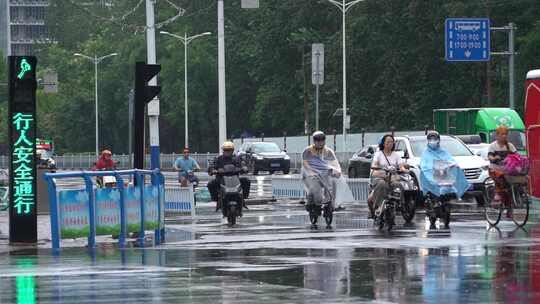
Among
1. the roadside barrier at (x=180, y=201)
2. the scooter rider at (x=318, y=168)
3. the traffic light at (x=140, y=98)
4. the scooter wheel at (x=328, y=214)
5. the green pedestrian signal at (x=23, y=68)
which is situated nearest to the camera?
the green pedestrian signal at (x=23, y=68)

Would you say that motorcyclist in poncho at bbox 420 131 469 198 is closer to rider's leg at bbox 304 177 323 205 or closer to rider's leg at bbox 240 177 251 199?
rider's leg at bbox 304 177 323 205

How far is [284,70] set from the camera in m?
105

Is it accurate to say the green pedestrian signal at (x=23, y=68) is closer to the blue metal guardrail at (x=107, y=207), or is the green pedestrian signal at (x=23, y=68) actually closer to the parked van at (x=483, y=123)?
the blue metal guardrail at (x=107, y=207)

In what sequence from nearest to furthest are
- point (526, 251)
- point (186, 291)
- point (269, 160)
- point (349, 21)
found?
1. point (186, 291)
2. point (526, 251)
3. point (269, 160)
4. point (349, 21)

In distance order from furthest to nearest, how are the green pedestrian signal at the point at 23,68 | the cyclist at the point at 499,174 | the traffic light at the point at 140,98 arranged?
the cyclist at the point at 499,174 → the traffic light at the point at 140,98 → the green pedestrian signal at the point at 23,68

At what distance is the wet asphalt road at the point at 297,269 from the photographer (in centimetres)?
1362

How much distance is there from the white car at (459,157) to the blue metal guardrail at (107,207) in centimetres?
1224

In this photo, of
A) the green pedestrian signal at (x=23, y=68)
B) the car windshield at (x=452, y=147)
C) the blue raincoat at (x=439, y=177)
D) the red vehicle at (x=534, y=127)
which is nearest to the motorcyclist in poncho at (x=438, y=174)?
the blue raincoat at (x=439, y=177)

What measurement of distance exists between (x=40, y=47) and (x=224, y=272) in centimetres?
15824

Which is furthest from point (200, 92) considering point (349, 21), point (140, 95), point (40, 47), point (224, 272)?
point (224, 272)

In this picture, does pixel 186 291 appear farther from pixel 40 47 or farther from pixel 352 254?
pixel 40 47

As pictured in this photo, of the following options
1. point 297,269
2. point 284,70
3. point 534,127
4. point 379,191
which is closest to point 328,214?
point 379,191

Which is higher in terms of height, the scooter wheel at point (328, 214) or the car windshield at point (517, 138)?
the car windshield at point (517, 138)

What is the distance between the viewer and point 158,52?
12081 centimetres
